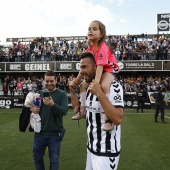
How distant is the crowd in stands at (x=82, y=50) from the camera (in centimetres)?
3109

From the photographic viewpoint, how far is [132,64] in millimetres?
30969

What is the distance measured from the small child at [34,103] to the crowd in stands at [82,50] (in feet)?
84.7

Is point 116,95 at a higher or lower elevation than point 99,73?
lower

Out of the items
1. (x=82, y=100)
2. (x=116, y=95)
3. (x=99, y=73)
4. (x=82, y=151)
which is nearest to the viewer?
(x=116, y=95)

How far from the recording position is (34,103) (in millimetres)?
4887

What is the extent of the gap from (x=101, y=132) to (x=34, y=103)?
2.18 m

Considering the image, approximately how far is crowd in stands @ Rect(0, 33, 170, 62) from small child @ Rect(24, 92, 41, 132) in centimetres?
2583

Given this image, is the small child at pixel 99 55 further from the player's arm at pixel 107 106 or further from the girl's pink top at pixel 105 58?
the player's arm at pixel 107 106

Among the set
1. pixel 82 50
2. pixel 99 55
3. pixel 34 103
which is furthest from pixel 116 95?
pixel 82 50

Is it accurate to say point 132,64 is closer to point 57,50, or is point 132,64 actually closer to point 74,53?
point 74,53

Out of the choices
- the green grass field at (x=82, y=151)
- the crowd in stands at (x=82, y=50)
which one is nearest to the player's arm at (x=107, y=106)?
the green grass field at (x=82, y=151)

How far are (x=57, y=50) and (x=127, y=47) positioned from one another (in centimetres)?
843

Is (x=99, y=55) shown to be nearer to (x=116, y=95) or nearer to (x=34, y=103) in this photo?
(x=116, y=95)

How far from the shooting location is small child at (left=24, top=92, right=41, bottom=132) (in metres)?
4.86
